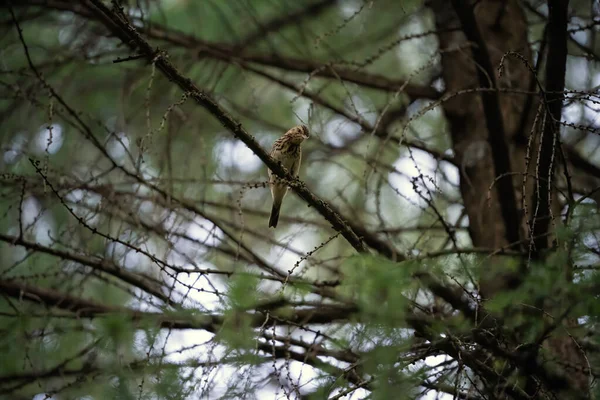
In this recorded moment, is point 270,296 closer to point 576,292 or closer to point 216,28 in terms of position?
point 576,292

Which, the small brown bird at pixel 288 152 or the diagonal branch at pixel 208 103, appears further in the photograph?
the small brown bird at pixel 288 152

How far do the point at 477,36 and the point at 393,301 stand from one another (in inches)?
74.6

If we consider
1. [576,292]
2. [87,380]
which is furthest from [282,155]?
[576,292]

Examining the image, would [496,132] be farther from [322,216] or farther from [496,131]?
[322,216]

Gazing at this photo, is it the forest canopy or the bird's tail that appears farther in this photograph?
the bird's tail

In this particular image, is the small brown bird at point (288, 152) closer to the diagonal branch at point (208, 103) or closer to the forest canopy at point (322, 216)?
the forest canopy at point (322, 216)

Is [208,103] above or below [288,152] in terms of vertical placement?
below

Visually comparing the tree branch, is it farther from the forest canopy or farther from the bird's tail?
the bird's tail

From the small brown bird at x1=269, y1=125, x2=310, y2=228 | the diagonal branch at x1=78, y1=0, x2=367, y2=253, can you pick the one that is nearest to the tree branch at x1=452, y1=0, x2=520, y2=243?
the diagonal branch at x1=78, y1=0, x2=367, y2=253

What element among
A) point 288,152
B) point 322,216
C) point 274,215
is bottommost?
point 322,216

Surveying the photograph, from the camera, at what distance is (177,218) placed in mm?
3674

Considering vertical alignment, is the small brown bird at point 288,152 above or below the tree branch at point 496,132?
above

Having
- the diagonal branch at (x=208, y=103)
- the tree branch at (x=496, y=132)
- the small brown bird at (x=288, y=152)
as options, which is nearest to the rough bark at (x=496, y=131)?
the tree branch at (x=496, y=132)

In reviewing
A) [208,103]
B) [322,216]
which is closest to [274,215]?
[322,216]
